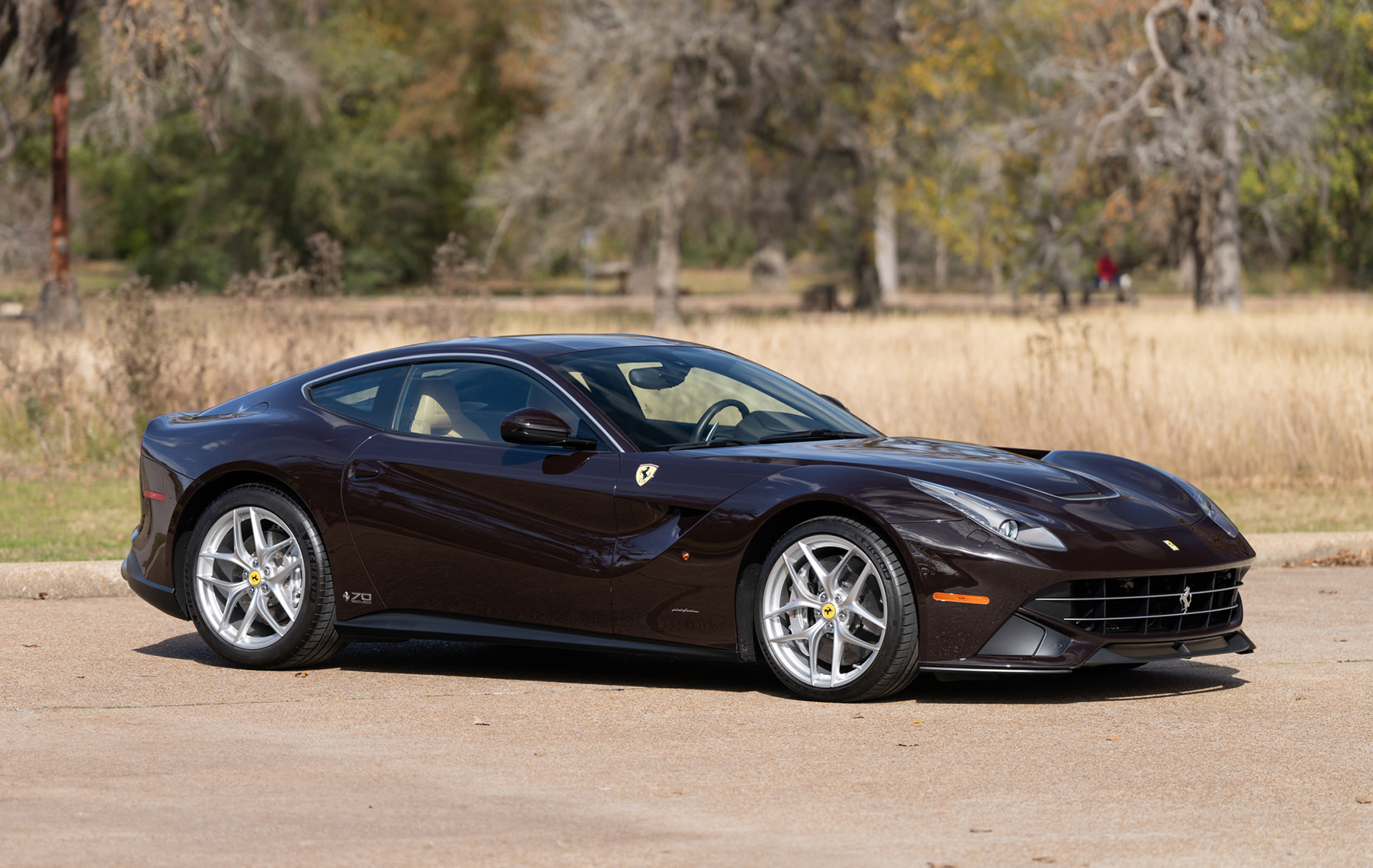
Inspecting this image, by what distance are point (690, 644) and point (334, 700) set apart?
144 centimetres

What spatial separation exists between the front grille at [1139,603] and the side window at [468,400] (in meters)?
2.15

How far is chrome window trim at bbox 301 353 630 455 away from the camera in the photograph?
24.5 feet

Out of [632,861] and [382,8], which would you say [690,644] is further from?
[382,8]

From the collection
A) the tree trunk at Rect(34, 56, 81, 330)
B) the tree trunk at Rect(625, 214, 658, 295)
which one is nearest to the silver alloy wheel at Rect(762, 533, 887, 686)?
the tree trunk at Rect(34, 56, 81, 330)

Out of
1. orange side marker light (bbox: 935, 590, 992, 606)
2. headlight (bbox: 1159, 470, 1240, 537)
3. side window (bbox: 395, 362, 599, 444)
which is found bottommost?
orange side marker light (bbox: 935, 590, 992, 606)

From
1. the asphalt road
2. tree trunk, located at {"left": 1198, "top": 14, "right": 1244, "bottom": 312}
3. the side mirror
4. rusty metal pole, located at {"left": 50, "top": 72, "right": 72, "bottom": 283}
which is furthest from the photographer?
tree trunk, located at {"left": 1198, "top": 14, "right": 1244, "bottom": 312}

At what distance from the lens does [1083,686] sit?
7438mm

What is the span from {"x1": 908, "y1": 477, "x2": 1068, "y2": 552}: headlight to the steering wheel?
1.07 m

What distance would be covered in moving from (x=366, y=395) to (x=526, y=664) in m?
1.40

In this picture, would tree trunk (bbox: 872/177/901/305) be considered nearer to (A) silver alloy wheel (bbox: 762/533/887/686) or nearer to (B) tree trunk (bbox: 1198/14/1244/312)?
(B) tree trunk (bbox: 1198/14/1244/312)

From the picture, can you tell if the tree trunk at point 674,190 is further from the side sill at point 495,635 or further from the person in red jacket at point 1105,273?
the side sill at point 495,635

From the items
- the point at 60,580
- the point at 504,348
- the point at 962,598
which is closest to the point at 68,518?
the point at 60,580

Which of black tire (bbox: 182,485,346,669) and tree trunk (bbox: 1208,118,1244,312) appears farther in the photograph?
tree trunk (bbox: 1208,118,1244,312)

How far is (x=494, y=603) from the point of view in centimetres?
752
